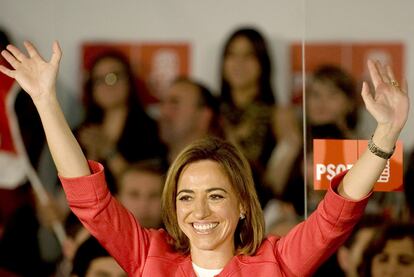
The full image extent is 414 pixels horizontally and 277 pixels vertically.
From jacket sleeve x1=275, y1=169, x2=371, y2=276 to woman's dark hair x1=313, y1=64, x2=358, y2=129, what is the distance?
52 centimetres

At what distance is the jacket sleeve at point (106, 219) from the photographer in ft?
6.83

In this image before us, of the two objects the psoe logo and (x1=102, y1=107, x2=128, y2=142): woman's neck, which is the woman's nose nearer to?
the psoe logo

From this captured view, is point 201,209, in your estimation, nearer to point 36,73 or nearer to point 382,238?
point 36,73

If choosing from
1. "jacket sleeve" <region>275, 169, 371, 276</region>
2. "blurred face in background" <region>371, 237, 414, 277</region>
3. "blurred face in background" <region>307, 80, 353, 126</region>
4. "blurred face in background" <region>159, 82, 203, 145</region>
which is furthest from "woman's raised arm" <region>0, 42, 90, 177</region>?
"blurred face in background" <region>159, 82, 203, 145</region>

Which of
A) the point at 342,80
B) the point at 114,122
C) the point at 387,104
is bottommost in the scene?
the point at 114,122

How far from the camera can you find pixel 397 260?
2838 millimetres

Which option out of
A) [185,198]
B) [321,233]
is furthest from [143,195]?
[321,233]

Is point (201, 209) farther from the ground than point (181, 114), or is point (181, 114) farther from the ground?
point (201, 209)

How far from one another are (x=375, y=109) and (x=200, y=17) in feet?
5.73

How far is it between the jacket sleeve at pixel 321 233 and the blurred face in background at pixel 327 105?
22.7 inches

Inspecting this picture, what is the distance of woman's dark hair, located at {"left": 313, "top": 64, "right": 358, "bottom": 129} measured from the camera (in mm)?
2633

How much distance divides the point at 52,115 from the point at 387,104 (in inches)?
26.3

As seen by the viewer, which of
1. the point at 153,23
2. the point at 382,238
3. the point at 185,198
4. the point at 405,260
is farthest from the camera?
the point at 153,23

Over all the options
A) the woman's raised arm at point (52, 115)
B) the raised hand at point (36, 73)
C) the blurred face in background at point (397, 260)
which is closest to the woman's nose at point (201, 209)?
the woman's raised arm at point (52, 115)
